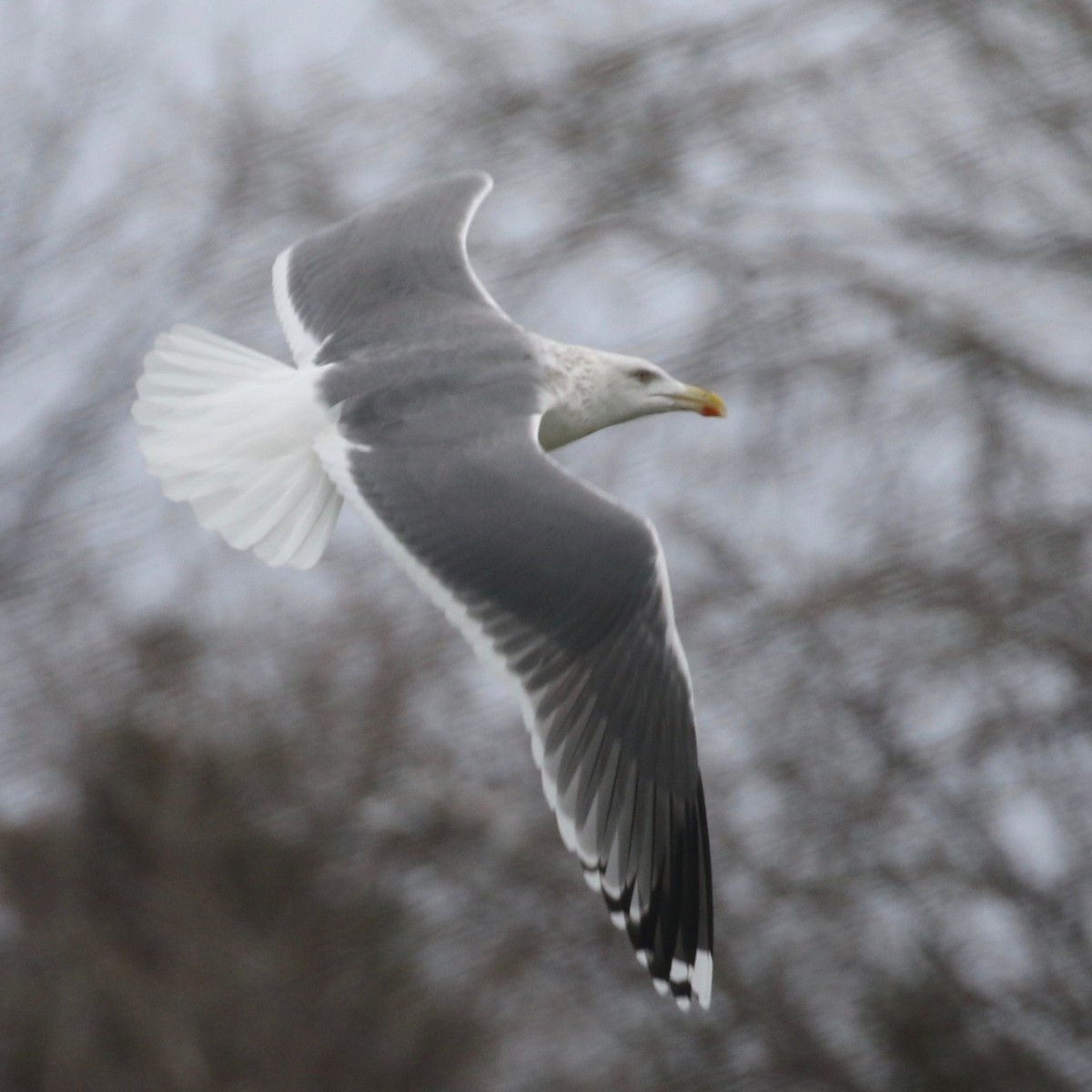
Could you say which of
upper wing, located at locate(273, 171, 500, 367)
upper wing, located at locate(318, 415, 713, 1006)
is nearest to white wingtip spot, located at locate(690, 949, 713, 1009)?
upper wing, located at locate(318, 415, 713, 1006)

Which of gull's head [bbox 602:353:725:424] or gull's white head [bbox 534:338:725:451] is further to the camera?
gull's head [bbox 602:353:725:424]

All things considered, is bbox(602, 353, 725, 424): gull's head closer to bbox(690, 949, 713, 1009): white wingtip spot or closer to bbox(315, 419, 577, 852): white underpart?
bbox(315, 419, 577, 852): white underpart

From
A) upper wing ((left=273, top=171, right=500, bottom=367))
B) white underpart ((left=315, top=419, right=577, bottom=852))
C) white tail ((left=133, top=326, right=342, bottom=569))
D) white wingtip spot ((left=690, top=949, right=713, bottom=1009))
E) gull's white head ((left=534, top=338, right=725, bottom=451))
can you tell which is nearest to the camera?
white underpart ((left=315, top=419, right=577, bottom=852))

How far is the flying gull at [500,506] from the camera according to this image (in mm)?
3609

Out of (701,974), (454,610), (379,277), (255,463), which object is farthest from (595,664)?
(379,277)

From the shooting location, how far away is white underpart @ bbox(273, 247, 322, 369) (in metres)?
4.40

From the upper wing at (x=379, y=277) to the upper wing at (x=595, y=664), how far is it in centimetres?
67

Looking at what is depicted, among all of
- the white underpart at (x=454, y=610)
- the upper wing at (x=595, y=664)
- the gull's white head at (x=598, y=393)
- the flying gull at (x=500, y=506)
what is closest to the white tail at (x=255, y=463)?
the flying gull at (x=500, y=506)

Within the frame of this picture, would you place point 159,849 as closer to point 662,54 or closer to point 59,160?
point 59,160

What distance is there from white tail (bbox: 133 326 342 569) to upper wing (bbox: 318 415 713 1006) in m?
0.28

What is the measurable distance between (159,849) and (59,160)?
2060 mm

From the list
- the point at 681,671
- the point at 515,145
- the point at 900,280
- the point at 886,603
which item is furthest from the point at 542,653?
the point at 515,145

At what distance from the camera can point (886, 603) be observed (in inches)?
213

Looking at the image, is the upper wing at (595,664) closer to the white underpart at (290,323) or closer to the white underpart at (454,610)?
the white underpart at (454,610)
